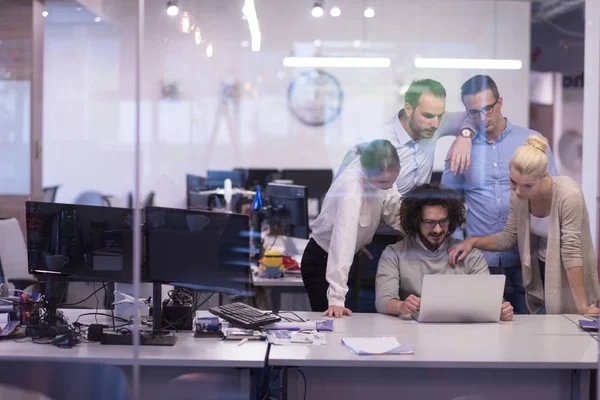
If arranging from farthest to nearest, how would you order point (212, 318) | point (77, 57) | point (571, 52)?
point (77, 57)
point (571, 52)
point (212, 318)

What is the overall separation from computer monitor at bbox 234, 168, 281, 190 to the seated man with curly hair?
8.09 ft

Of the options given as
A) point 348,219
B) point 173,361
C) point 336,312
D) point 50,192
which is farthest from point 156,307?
point 50,192

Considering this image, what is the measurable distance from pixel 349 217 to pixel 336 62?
2.73 m

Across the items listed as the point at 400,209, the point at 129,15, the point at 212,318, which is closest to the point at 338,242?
the point at 400,209

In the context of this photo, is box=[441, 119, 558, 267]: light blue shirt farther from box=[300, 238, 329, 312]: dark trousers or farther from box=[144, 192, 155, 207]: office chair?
box=[144, 192, 155, 207]: office chair

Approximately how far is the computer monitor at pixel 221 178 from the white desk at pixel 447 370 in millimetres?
2964

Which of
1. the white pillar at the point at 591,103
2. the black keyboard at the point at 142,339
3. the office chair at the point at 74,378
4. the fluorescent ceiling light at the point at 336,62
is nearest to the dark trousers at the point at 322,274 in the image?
the black keyboard at the point at 142,339

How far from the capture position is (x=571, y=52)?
196 inches

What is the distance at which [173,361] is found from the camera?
2.65m

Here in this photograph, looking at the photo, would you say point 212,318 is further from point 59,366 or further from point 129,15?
point 129,15

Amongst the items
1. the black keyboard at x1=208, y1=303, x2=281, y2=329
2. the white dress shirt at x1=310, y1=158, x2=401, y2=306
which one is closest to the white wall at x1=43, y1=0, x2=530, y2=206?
the white dress shirt at x1=310, y1=158, x2=401, y2=306

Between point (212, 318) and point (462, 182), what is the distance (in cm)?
209

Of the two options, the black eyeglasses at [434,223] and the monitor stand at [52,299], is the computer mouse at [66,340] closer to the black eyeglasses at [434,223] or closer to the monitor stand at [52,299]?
the monitor stand at [52,299]

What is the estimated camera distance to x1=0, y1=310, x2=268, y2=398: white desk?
265cm
